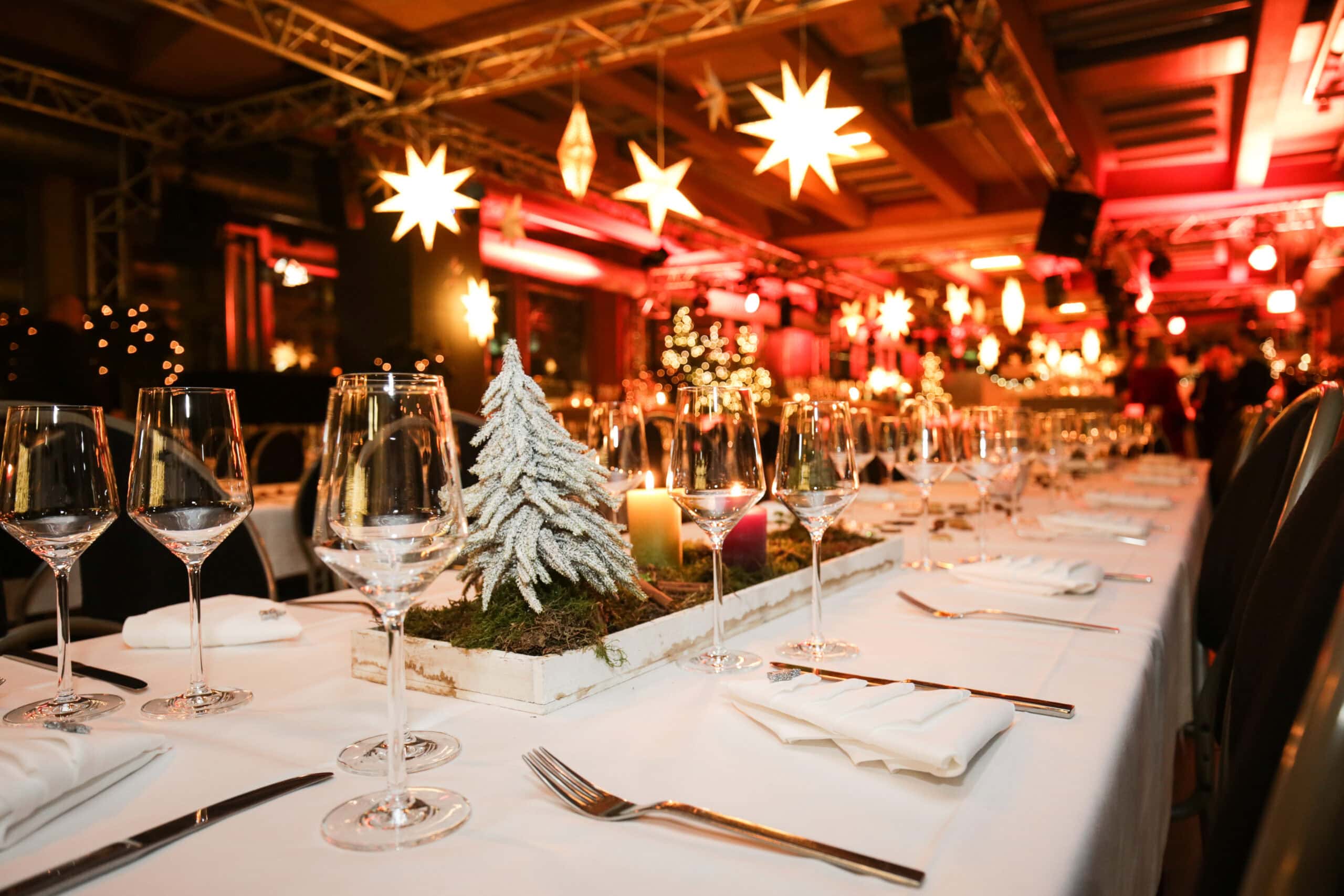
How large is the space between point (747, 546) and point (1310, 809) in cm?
85

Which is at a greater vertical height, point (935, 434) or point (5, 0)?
point (5, 0)

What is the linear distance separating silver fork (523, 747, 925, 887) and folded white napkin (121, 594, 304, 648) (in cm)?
58

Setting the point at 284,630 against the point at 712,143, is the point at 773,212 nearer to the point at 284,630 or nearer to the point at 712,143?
the point at 712,143

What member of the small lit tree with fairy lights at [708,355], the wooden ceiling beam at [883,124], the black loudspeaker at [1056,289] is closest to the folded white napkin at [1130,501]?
the wooden ceiling beam at [883,124]

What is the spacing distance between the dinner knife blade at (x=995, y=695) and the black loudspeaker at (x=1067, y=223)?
23.2 ft

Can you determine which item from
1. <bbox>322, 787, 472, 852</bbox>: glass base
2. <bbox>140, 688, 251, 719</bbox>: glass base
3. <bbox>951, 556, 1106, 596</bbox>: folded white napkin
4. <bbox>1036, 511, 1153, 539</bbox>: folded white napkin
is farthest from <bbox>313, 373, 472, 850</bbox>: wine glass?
<bbox>1036, 511, 1153, 539</bbox>: folded white napkin

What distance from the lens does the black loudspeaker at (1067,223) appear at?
7.11m

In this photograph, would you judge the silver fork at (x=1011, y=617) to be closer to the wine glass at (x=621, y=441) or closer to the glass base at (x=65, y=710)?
the wine glass at (x=621, y=441)

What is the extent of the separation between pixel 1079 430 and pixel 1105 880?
277 cm

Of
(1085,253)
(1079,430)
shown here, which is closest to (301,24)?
(1079,430)

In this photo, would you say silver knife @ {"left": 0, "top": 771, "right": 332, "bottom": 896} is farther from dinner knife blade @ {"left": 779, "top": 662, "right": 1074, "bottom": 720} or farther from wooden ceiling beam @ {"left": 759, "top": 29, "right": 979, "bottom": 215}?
wooden ceiling beam @ {"left": 759, "top": 29, "right": 979, "bottom": 215}

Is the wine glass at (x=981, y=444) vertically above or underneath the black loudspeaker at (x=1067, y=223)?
underneath

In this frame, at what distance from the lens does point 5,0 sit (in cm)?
537

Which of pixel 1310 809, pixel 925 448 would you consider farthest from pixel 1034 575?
pixel 1310 809
